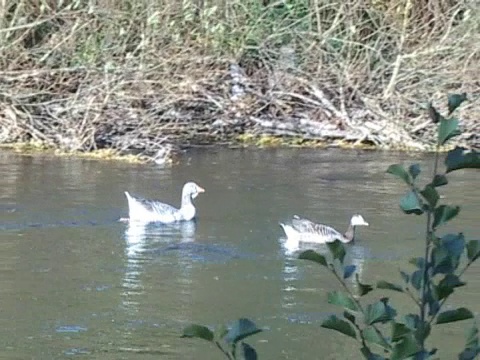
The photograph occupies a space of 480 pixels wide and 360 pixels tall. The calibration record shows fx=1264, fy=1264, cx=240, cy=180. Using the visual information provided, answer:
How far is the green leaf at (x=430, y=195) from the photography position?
2359 mm

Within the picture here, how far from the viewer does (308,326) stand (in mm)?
8242

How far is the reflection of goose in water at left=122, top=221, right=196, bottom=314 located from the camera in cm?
899

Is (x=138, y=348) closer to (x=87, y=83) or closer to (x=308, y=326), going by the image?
(x=308, y=326)

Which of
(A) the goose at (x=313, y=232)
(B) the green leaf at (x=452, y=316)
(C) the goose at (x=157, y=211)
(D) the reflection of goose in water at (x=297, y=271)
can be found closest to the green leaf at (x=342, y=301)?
(B) the green leaf at (x=452, y=316)

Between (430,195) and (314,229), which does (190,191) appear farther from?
(430,195)

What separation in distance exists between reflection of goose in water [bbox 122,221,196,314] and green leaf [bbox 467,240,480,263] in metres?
6.23

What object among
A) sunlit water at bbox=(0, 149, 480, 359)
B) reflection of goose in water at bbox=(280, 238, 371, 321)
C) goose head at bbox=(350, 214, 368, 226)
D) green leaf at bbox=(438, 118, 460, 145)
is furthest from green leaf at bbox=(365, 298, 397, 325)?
goose head at bbox=(350, 214, 368, 226)

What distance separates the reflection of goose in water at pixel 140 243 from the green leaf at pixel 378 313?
6.17 meters

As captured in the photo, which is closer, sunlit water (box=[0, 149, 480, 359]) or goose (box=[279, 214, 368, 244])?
sunlit water (box=[0, 149, 480, 359])

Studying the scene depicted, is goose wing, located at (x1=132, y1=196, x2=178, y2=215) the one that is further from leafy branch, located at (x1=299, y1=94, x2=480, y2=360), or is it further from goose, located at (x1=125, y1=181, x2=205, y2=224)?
leafy branch, located at (x1=299, y1=94, x2=480, y2=360)

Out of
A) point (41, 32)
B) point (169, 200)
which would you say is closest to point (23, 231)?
point (169, 200)

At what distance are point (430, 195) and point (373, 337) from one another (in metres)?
0.29

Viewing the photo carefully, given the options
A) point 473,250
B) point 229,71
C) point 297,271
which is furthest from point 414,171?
point 229,71

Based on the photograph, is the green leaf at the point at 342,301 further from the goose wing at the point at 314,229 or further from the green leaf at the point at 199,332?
the goose wing at the point at 314,229
